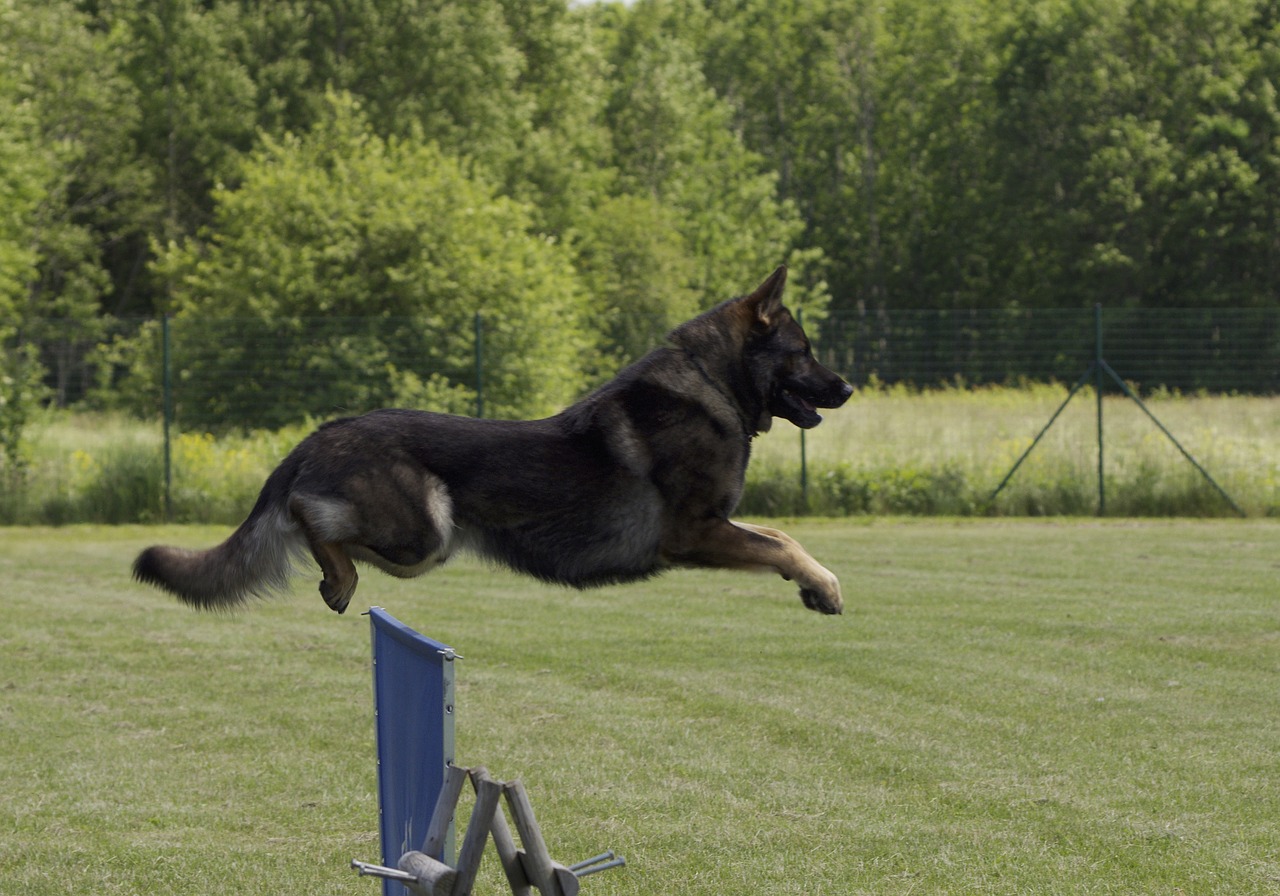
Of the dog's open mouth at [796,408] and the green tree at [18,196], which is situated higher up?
the green tree at [18,196]

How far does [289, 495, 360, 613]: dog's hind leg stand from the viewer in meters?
3.65

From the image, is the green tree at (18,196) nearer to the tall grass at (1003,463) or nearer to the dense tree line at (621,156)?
the dense tree line at (621,156)

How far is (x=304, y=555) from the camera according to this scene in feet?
12.6

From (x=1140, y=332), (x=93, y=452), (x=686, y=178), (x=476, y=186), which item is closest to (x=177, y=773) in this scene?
(x=93, y=452)

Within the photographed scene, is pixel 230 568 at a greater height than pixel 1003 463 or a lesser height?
lesser

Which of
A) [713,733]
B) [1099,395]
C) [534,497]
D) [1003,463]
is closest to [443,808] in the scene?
[534,497]

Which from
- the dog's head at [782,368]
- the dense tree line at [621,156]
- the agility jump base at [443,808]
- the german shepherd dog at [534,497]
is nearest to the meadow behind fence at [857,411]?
the dense tree line at [621,156]

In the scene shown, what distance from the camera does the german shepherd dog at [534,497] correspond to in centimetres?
367

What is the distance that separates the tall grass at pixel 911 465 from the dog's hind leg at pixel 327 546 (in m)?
16.3

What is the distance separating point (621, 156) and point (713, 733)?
4448 centimetres

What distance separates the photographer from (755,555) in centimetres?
397

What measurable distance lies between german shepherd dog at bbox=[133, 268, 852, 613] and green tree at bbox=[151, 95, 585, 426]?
1590 centimetres

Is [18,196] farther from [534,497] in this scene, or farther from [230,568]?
[534,497]

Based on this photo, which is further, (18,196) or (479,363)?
(18,196)
